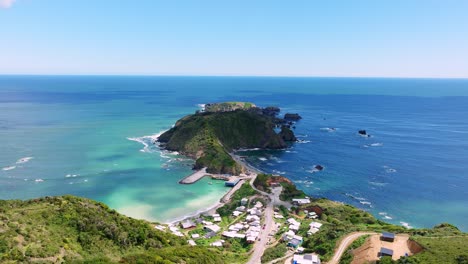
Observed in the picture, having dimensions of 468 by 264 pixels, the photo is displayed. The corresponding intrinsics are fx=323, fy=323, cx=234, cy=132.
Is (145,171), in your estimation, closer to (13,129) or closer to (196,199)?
(196,199)

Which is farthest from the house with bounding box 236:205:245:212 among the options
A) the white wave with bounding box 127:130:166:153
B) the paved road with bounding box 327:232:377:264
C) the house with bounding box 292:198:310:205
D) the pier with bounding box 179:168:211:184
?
the white wave with bounding box 127:130:166:153

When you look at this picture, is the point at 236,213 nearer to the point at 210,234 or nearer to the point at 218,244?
the point at 210,234

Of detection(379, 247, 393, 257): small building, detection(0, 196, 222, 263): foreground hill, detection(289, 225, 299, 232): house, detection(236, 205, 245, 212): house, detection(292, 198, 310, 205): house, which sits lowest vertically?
detection(236, 205, 245, 212): house

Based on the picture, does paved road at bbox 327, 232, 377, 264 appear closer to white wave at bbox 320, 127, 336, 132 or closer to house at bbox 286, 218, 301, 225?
house at bbox 286, 218, 301, 225

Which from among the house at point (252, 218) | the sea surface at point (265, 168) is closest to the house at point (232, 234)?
the house at point (252, 218)

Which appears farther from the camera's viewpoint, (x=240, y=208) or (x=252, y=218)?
(x=240, y=208)

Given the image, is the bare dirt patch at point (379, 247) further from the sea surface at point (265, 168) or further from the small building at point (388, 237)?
the sea surface at point (265, 168)

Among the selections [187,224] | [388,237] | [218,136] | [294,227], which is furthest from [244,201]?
[218,136]
